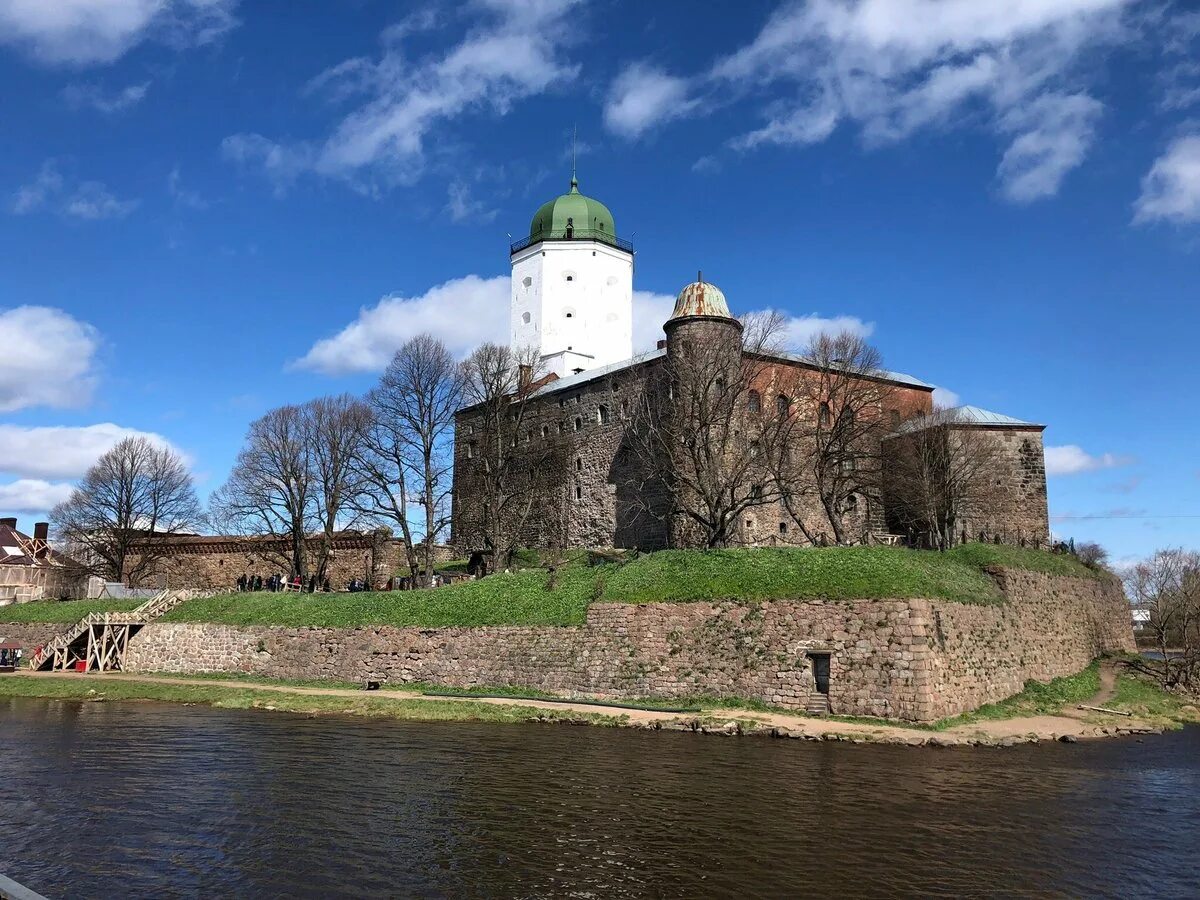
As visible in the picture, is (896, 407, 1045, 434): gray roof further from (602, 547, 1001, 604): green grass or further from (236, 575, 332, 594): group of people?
(236, 575, 332, 594): group of people

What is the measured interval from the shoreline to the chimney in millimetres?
29158

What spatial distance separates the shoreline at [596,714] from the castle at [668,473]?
10239 millimetres

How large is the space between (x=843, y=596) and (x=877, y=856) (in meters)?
11.5

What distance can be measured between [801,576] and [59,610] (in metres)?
33.8

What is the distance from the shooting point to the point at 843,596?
71.6 feet

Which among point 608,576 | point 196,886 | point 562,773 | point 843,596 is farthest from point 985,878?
point 608,576

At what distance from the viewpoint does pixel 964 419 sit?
39.0m

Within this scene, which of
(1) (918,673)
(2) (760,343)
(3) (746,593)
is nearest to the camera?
(1) (918,673)

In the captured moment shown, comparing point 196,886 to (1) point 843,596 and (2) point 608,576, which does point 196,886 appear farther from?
(2) point 608,576

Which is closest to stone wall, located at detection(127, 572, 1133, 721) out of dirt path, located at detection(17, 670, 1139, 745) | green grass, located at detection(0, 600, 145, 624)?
dirt path, located at detection(17, 670, 1139, 745)

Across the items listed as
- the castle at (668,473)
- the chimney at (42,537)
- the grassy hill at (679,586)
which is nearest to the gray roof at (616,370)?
the castle at (668,473)

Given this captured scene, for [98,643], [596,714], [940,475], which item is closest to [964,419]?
[940,475]

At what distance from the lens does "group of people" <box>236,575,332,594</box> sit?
41.0m

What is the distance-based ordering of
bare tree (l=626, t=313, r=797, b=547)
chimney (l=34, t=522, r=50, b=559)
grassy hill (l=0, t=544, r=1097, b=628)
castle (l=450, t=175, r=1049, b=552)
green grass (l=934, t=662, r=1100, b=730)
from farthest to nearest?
chimney (l=34, t=522, r=50, b=559), castle (l=450, t=175, r=1049, b=552), bare tree (l=626, t=313, r=797, b=547), grassy hill (l=0, t=544, r=1097, b=628), green grass (l=934, t=662, r=1100, b=730)
